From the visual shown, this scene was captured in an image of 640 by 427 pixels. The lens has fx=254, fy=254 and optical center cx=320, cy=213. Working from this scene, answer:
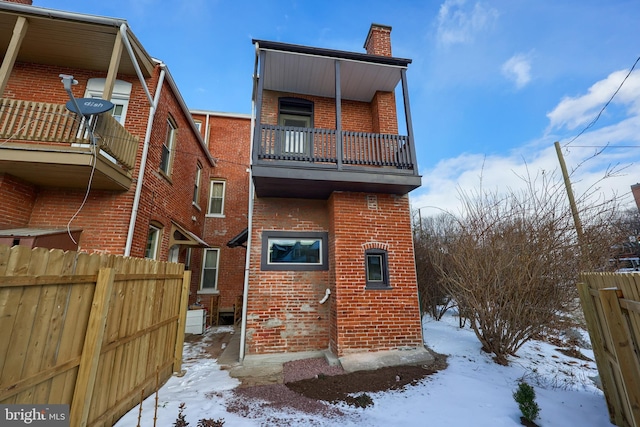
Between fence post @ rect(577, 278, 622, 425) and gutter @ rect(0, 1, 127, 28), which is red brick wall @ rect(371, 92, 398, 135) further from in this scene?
gutter @ rect(0, 1, 127, 28)

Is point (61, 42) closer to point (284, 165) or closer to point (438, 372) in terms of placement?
point (284, 165)

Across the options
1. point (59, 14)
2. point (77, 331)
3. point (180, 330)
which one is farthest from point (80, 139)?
point (77, 331)

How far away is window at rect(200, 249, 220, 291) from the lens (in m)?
11.0

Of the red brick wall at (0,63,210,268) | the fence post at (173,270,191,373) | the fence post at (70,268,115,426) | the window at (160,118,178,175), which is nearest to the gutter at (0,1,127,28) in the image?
the red brick wall at (0,63,210,268)

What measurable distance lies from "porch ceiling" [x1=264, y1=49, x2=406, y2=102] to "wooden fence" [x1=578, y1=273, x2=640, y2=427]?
20.6ft

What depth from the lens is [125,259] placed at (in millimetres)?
3092

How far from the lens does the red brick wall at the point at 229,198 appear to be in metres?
11.0

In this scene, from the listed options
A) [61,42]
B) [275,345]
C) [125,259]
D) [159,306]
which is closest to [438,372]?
[275,345]

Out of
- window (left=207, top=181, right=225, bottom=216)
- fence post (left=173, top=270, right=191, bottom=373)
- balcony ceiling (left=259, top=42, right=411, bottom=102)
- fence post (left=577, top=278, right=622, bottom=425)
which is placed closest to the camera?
fence post (left=577, top=278, right=622, bottom=425)

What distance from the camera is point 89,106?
477 centimetres

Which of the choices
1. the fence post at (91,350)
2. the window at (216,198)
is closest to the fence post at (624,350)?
the fence post at (91,350)

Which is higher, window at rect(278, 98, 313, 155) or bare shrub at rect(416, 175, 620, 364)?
window at rect(278, 98, 313, 155)

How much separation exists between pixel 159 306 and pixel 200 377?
1787mm

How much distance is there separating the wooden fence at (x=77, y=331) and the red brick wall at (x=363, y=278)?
3539 millimetres
